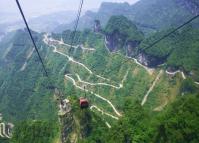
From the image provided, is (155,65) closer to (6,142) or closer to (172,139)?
(6,142)

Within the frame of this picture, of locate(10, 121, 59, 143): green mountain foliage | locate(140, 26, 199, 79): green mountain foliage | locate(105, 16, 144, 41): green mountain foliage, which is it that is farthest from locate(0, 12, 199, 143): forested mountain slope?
locate(140, 26, 199, 79): green mountain foliage

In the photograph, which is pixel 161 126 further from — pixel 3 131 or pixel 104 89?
pixel 3 131

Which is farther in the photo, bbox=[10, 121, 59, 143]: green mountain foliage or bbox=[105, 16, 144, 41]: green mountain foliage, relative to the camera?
bbox=[105, 16, 144, 41]: green mountain foliage

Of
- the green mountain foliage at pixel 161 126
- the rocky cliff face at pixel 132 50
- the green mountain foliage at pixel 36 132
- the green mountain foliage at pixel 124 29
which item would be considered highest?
the green mountain foliage at pixel 161 126

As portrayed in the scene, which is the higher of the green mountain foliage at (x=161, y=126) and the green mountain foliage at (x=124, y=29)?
the green mountain foliage at (x=161, y=126)

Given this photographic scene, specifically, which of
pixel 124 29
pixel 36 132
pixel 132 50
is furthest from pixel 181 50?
pixel 36 132

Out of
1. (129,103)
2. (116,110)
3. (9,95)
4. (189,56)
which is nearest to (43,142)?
(129,103)

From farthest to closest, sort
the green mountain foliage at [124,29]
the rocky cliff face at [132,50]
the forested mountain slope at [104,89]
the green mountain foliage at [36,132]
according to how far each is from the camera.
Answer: the green mountain foliage at [124,29] → the rocky cliff face at [132,50] → the green mountain foliage at [36,132] → the forested mountain slope at [104,89]

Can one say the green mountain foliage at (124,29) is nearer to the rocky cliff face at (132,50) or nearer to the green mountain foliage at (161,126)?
the rocky cliff face at (132,50)

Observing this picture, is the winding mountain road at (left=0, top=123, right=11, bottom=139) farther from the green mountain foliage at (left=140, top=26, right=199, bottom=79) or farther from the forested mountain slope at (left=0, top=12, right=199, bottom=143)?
the green mountain foliage at (left=140, top=26, right=199, bottom=79)

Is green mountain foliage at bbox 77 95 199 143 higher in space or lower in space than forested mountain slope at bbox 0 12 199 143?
higher

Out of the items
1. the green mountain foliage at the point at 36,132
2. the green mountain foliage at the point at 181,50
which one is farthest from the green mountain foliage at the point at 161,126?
the green mountain foliage at the point at 181,50
